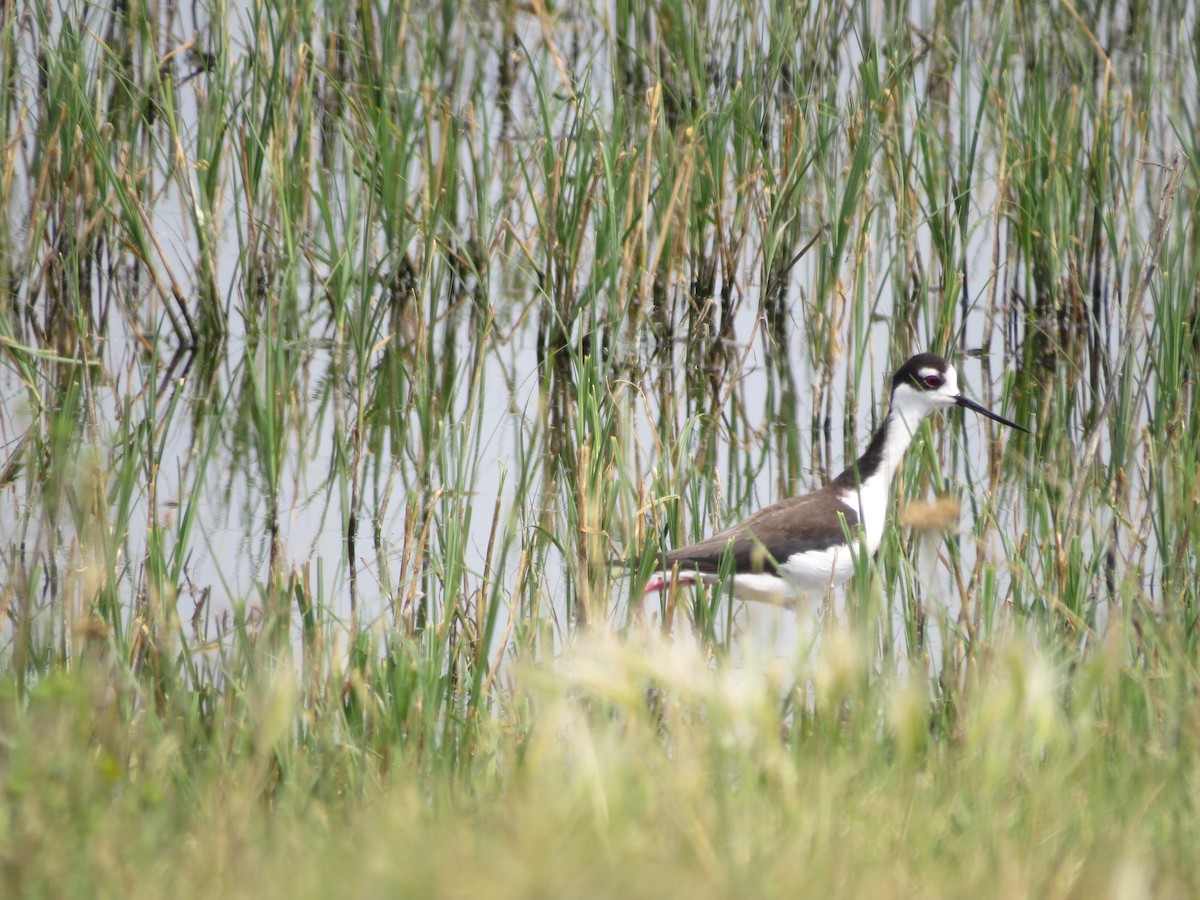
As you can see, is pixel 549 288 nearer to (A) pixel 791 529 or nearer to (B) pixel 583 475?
(A) pixel 791 529

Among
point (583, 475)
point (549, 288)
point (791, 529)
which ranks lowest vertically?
point (791, 529)

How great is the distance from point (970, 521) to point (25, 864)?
3.63m

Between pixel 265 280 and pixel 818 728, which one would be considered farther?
pixel 265 280

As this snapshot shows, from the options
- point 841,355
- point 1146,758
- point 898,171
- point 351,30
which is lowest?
point 1146,758

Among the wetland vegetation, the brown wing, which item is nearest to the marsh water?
the wetland vegetation

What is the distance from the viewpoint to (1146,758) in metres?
2.59

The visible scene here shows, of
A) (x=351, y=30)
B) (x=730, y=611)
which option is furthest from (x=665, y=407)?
(x=351, y=30)

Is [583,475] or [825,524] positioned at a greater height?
[583,475]

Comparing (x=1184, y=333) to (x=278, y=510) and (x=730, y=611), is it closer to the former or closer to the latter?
(x=730, y=611)

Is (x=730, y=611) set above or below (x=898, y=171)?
below

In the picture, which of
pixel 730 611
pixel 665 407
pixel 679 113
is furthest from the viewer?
pixel 679 113

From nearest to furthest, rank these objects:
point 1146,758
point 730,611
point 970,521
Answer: point 1146,758, point 730,611, point 970,521

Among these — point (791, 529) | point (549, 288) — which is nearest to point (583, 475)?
point (791, 529)

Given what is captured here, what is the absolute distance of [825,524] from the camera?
4.48 metres
